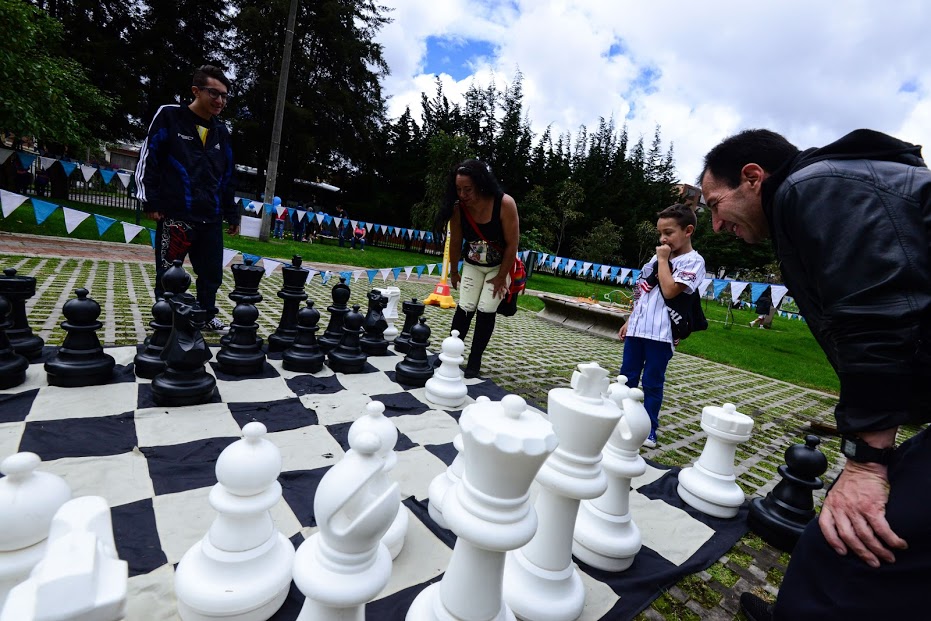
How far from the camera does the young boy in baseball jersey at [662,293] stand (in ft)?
7.32

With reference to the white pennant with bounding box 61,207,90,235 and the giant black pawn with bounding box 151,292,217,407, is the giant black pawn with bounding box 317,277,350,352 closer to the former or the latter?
the giant black pawn with bounding box 151,292,217,407

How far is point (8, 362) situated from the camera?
1779 mm

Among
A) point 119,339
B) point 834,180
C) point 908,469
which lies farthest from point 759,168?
point 119,339

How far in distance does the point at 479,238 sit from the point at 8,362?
2.43 meters

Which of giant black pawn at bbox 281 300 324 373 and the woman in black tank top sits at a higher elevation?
the woman in black tank top

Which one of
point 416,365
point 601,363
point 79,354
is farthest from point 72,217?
point 601,363

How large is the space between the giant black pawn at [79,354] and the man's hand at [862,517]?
2706mm

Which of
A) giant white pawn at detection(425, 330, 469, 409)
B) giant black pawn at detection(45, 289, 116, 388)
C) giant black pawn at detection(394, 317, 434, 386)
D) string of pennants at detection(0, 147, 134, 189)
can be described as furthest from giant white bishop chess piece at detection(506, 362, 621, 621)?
string of pennants at detection(0, 147, 134, 189)

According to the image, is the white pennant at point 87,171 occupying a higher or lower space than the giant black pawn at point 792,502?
higher

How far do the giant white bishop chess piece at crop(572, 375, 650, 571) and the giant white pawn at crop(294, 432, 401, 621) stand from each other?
2.51ft

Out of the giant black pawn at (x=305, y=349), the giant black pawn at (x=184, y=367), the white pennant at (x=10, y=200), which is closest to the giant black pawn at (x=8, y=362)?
the giant black pawn at (x=184, y=367)

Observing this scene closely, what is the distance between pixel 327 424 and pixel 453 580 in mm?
1187

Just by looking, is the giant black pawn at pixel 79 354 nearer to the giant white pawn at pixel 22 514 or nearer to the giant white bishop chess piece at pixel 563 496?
the giant white pawn at pixel 22 514

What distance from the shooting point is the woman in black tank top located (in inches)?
105
